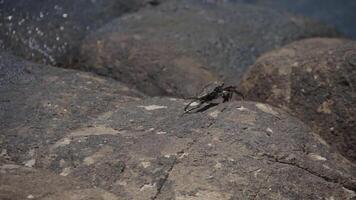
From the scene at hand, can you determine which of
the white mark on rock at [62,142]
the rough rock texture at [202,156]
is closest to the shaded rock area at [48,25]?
the rough rock texture at [202,156]

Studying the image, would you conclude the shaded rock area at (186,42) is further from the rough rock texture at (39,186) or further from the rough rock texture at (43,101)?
the rough rock texture at (39,186)

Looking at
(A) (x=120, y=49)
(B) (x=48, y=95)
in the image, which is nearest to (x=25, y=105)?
→ (B) (x=48, y=95)

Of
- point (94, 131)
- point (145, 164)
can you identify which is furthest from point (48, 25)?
point (145, 164)

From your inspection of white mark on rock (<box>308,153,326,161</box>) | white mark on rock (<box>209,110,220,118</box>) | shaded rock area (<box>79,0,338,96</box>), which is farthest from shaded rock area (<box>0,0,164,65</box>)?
white mark on rock (<box>308,153,326,161</box>)

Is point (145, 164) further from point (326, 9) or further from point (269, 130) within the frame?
point (326, 9)

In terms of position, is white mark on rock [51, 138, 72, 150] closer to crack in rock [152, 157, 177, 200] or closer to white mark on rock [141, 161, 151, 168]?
white mark on rock [141, 161, 151, 168]

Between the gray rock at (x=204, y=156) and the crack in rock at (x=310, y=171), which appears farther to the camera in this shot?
the crack in rock at (x=310, y=171)
